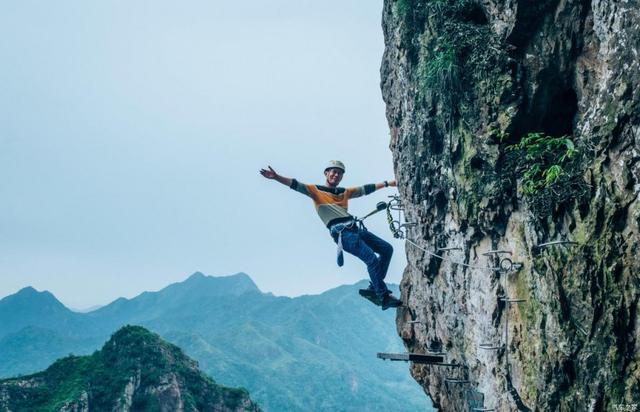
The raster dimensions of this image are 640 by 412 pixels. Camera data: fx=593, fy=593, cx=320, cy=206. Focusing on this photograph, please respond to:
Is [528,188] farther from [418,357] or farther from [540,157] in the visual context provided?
[418,357]

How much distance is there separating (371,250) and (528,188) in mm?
2817

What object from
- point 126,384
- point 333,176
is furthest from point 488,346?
point 126,384

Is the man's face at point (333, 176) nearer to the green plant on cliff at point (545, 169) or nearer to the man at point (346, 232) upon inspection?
the man at point (346, 232)

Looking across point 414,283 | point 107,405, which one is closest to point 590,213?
point 414,283

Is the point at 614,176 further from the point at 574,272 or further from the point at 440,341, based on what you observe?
the point at 440,341

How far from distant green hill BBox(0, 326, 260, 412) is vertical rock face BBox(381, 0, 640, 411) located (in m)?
32.6

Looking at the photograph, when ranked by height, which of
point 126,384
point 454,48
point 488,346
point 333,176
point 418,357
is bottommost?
point 418,357

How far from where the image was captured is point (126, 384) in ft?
129

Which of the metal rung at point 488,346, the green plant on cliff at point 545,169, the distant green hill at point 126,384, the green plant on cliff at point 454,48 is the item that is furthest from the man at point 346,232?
the distant green hill at point 126,384

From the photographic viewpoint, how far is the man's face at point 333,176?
1040 centimetres

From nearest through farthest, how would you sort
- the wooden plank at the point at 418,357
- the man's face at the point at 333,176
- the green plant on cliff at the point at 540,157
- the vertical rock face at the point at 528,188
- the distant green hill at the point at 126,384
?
the vertical rock face at the point at 528,188
the green plant on cliff at the point at 540,157
the wooden plank at the point at 418,357
the man's face at the point at 333,176
the distant green hill at the point at 126,384

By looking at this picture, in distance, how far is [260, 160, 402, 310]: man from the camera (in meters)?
10.1

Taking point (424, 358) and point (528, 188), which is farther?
point (424, 358)

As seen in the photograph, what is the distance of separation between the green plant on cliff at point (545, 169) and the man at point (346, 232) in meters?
2.59
